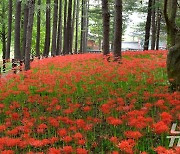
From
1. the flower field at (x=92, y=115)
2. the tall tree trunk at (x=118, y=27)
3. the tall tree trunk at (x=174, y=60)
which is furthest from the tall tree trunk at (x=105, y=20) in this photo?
the tall tree trunk at (x=174, y=60)

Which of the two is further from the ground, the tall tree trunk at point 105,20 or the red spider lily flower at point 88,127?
the tall tree trunk at point 105,20

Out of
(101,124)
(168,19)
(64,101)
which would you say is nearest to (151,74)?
(168,19)

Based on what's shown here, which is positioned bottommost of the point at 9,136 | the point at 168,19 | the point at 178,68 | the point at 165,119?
the point at 9,136

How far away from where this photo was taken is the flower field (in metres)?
5.65

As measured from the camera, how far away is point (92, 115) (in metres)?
7.65

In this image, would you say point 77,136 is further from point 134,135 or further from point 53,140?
point 134,135

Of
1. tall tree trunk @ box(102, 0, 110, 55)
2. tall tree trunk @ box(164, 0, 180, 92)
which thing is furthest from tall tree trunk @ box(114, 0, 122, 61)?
tall tree trunk @ box(164, 0, 180, 92)

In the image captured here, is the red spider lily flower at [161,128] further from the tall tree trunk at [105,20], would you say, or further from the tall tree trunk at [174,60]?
the tall tree trunk at [105,20]

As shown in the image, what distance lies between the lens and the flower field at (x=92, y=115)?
223 inches

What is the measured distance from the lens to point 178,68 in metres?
9.32

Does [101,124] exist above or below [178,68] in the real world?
below

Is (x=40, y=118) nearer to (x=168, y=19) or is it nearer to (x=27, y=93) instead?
(x=27, y=93)

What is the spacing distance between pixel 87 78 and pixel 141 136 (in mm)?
6408

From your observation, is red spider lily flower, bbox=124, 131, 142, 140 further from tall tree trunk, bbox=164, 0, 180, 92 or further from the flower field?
tall tree trunk, bbox=164, 0, 180, 92
